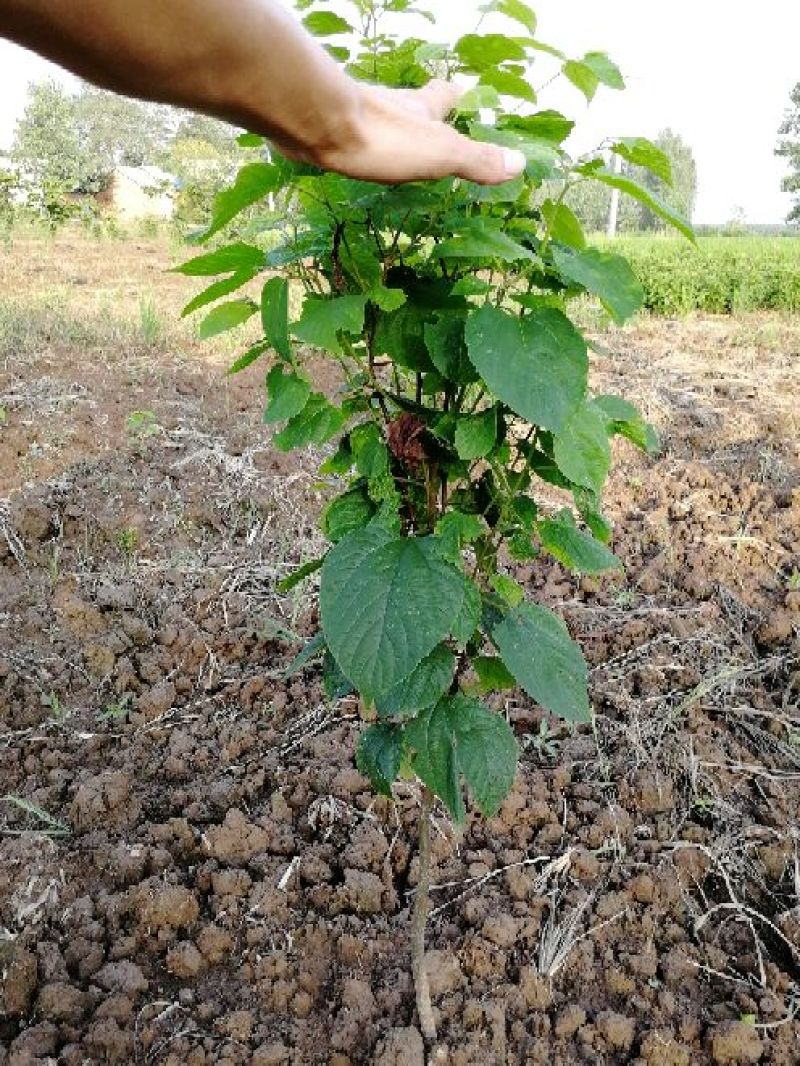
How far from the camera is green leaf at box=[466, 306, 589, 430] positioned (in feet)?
2.96

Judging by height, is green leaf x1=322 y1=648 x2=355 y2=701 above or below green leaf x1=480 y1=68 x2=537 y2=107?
below

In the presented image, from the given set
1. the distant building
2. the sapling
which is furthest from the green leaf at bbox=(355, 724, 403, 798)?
the distant building

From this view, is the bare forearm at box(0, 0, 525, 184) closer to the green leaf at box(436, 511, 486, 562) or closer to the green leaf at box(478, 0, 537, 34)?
the green leaf at box(478, 0, 537, 34)

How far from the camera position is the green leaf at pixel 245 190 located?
89 cm

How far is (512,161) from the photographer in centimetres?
82

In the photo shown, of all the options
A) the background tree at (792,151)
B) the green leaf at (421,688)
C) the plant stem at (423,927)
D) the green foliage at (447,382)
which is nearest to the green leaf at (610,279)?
the green foliage at (447,382)

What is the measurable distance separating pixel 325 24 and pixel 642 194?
402 mm

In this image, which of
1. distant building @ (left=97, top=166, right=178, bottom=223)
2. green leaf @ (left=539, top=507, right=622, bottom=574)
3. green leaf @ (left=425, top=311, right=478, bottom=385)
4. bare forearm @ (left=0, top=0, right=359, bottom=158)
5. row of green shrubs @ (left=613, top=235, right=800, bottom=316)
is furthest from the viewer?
distant building @ (left=97, top=166, right=178, bottom=223)

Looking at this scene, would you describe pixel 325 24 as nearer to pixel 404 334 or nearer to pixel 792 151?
pixel 404 334

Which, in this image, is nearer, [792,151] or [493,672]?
[493,672]

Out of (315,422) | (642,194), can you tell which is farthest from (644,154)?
(315,422)

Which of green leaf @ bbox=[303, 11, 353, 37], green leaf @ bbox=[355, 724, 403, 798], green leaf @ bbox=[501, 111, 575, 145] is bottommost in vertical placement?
green leaf @ bbox=[355, 724, 403, 798]

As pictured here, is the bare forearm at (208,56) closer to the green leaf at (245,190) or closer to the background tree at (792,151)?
the green leaf at (245,190)

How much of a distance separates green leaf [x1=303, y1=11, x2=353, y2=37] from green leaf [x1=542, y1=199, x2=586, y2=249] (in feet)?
0.99
